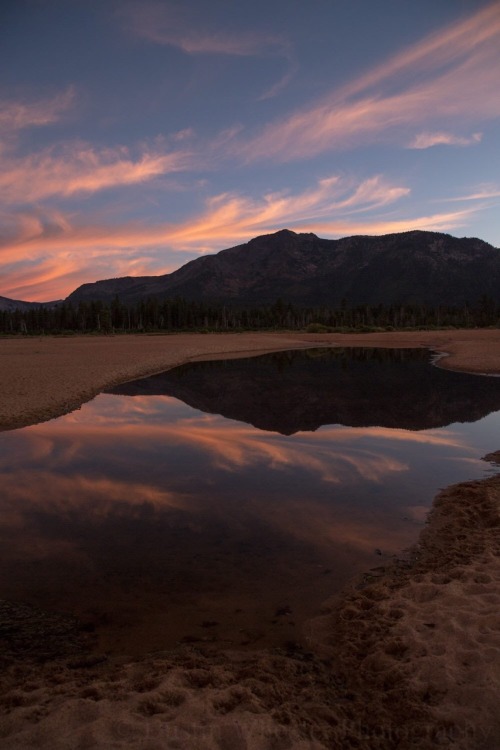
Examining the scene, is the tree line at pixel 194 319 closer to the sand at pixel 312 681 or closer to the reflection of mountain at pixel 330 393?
the reflection of mountain at pixel 330 393

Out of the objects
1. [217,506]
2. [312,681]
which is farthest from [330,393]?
[312,681]

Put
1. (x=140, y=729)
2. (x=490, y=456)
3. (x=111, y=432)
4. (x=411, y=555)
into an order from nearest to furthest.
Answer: (x=140, y=729) < (x=411, y=555) < (x=490, y=456) < (x=111, y=432)

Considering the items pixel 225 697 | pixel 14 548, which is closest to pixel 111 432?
pixel 14 548

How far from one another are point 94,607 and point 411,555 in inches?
208

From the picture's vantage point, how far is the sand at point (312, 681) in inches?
167

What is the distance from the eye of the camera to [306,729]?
171 inches

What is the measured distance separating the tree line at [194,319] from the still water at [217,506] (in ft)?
425

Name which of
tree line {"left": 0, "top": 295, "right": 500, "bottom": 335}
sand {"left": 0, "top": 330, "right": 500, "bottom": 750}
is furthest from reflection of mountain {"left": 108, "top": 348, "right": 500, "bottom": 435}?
tree line {"left": 0, "top": 295, "right": 500, "bottom": 335}

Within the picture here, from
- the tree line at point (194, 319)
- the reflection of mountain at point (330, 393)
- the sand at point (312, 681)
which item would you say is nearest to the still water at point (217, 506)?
the reflection of mountain at point (330, 393)

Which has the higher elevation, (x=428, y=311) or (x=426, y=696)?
(x=428, y=311)

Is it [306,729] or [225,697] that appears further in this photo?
[225,697]

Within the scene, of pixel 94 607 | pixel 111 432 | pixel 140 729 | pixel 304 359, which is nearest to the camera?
pixel 140 729

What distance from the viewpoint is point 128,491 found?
38.7ft

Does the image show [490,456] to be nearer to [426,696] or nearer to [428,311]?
[426,696]
